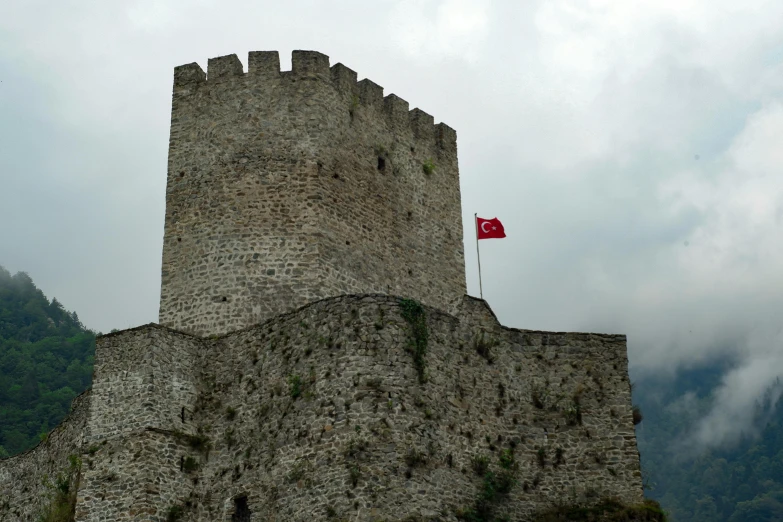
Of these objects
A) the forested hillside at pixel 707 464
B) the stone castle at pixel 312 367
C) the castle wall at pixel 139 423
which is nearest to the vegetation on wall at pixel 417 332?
the stone castle at pixel 312 367

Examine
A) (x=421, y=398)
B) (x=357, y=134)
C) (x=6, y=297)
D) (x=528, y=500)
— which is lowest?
(x=528, y=500)

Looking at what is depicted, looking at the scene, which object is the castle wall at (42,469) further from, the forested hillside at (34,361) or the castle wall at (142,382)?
the forested hillside at (34,361)

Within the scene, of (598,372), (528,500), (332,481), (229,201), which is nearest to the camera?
(332,481)

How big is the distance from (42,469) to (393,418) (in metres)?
12.7

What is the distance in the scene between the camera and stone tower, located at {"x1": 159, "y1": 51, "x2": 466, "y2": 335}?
104 ft

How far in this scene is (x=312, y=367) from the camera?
27.5 m

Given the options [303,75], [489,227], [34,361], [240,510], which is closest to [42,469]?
[240,510]

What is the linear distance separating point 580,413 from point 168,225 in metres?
12.2

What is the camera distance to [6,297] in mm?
105562

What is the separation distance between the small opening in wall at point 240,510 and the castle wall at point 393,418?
11cm

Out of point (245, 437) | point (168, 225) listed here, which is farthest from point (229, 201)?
point (245, 437)

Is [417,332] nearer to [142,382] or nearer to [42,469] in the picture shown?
[142,382]

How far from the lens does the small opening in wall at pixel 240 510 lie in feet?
89.9

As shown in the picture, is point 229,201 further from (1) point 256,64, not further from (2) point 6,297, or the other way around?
(2) point 6,297
